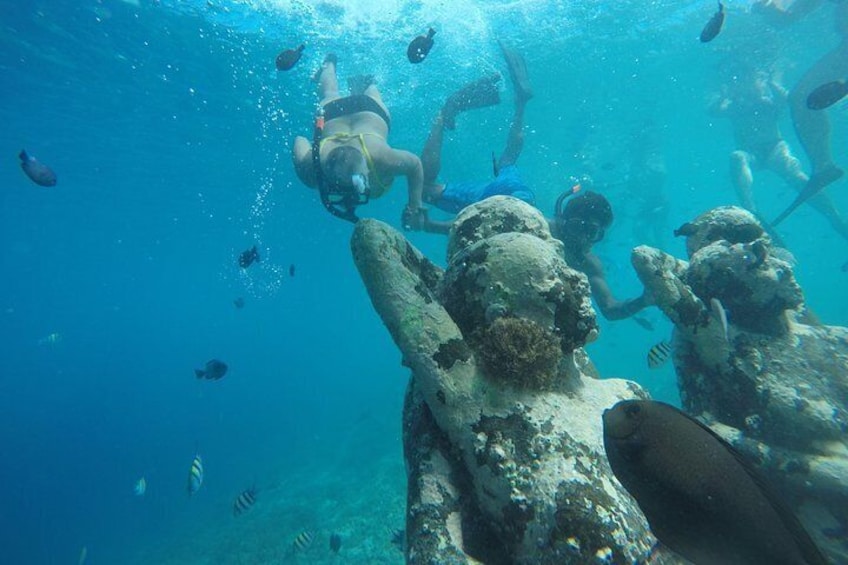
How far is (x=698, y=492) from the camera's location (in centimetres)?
150

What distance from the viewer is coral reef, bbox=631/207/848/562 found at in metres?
3.97

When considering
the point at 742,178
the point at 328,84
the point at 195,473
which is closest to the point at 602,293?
the point at 195,473

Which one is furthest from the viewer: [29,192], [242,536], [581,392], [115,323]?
[115,323]

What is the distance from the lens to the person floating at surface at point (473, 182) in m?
7.62

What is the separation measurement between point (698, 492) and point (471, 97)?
12.3 meters

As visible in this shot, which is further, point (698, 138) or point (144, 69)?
point (698, 138)

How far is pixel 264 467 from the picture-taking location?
2705 centimetres

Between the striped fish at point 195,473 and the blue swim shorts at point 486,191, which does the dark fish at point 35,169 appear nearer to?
the striped fish at point 195,473

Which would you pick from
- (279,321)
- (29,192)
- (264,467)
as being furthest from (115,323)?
(264,467)

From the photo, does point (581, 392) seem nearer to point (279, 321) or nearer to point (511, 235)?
point (511, 235)

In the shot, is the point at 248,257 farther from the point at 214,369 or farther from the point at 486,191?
the point at 486,191

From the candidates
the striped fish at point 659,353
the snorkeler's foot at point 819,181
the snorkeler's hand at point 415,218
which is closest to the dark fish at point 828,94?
the striped fish at point 659,353

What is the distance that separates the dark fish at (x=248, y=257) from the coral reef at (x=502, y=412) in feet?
17.8

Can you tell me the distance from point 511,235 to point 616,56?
23658mm
